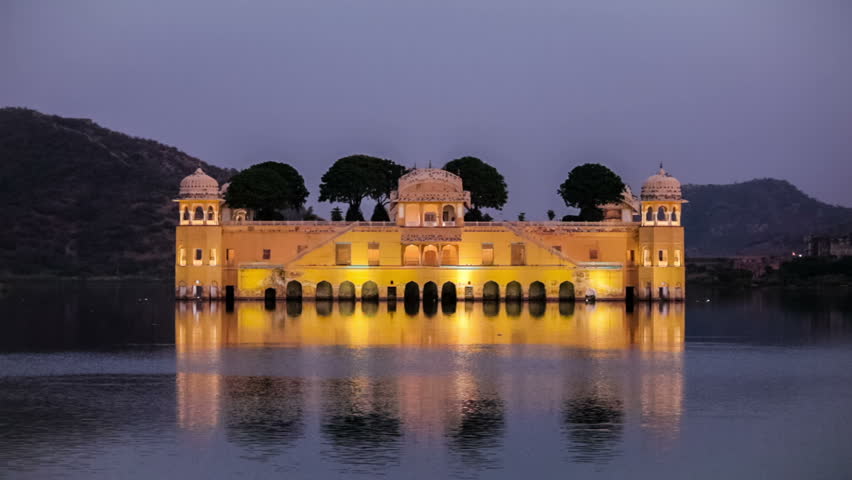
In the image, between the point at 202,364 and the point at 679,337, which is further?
the point at 679,337

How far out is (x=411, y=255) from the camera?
262 feet

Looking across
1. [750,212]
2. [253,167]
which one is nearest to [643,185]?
[253,167]

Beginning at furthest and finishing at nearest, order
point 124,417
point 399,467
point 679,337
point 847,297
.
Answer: point 847,297
point 679,337
point 124,417
point 399,467

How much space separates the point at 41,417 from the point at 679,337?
29.1 m

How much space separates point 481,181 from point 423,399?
5626 centimetres

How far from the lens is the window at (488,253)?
7462 cm

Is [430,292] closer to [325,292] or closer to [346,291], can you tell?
[346,291]

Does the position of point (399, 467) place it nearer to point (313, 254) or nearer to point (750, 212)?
point (313, 254)

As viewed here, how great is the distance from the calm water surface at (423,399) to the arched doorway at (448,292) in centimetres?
1937

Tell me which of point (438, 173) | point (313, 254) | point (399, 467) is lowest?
point (399, 467)

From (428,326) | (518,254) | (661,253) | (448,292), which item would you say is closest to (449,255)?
(448,292)

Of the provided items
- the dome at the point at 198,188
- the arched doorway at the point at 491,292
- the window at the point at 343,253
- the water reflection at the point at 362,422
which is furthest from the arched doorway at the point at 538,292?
the water reflection at the point at 362,422

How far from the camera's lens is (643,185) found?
76.6 m

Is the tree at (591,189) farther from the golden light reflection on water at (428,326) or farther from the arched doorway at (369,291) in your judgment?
the arched doorway at (369,291)
